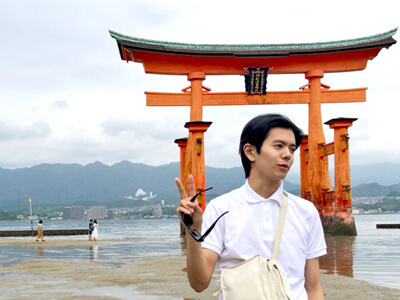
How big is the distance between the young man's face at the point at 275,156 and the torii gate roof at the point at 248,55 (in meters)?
18.2

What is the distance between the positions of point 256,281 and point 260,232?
0.86 feet

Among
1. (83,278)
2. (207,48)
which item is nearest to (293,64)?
(207,48)

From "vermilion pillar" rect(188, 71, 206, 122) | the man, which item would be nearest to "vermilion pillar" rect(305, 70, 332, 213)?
"vermilion pillar" rect(188, 71, 206, 122)

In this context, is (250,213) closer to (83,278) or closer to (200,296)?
(200,296)

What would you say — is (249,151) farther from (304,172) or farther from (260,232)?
(304,172)

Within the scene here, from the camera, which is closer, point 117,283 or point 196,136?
point 117,283

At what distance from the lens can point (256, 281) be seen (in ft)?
6.92

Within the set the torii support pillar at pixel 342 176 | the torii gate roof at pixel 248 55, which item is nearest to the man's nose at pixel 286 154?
the torii gate roof at pixel 248 55

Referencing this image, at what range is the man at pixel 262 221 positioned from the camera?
7.51ft

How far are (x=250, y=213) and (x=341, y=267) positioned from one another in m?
8.95

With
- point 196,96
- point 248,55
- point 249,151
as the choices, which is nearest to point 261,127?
point 249,151

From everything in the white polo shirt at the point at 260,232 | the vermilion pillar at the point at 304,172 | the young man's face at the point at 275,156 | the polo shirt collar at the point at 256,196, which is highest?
the vermilion pillar at the point at 304,172

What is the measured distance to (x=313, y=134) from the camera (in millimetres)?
21688

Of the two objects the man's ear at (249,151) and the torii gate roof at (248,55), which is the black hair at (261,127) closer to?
the man's ear at (249,151)
